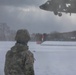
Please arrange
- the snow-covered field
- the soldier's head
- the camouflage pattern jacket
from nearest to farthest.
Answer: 1. the camouflage pattern jacket
2. the soldier's head
3. the snow-covered field

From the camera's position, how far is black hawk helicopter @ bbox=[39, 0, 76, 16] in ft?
94.3

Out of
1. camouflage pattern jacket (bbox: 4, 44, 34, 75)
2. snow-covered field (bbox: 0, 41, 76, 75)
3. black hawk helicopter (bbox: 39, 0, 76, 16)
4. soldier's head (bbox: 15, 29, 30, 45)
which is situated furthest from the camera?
black hawk helicopter (bbox: 39, 0, 76, 16)

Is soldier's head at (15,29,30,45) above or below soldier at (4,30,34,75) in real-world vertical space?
above

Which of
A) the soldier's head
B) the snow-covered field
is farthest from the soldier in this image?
the snow-covered field

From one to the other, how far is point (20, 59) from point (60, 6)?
80.0 feet

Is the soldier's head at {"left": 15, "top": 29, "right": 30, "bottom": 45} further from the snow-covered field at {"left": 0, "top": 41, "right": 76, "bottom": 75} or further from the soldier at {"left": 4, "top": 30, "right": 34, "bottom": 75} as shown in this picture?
the snow-covered field at {"left": 0, "top": 41, "right": 76, "bottom": 75}

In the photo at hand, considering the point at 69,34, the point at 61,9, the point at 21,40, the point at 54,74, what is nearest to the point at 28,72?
the point at 21,40

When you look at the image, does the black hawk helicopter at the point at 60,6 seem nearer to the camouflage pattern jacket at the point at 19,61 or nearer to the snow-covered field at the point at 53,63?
the snow-covered field at the point at 53,63

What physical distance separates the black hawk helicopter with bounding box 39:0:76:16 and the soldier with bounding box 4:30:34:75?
22.5 m

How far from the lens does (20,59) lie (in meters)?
4.80

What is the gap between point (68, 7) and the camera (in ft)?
98.0

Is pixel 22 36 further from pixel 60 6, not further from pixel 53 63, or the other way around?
pixel 60 6

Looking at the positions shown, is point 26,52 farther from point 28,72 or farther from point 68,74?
point 68,74

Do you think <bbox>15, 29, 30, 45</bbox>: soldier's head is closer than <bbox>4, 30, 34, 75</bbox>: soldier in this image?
No
